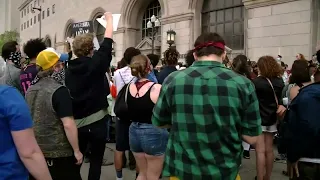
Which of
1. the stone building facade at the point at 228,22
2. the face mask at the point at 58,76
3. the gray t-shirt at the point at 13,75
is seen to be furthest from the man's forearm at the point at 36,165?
the stone building facade at the point at 228,22

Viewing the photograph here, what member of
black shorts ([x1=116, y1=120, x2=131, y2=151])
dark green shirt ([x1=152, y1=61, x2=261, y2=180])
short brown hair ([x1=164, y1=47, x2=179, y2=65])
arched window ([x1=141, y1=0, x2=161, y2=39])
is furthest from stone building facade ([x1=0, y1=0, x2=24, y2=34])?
dark green shirt ([x1=152, y1=61, x2=261, y2=180])

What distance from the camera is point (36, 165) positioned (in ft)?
6.16

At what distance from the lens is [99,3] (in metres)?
26.0

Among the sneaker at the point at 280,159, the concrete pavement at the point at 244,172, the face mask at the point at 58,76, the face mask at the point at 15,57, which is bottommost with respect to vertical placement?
the concrete pavement at the point at 244,172

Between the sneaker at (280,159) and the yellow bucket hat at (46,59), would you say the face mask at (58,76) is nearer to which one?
the yellow bucket hat at (46,59)

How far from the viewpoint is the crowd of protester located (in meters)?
2.08

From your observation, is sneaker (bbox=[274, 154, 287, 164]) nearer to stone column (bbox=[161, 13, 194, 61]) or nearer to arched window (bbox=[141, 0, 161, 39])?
stone column (bbox=[161, 13, 194, 61])

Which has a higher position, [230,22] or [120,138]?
[230,22]

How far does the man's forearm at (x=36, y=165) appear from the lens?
1844 millimetres

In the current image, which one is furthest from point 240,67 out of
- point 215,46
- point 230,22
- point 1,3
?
point 1,3

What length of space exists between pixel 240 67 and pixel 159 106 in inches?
115

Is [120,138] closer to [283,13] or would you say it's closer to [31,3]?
[283,13]

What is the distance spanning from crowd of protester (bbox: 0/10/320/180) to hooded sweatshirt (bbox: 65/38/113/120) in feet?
0.04

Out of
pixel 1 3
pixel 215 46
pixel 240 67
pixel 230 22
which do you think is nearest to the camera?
pixel 215 46
